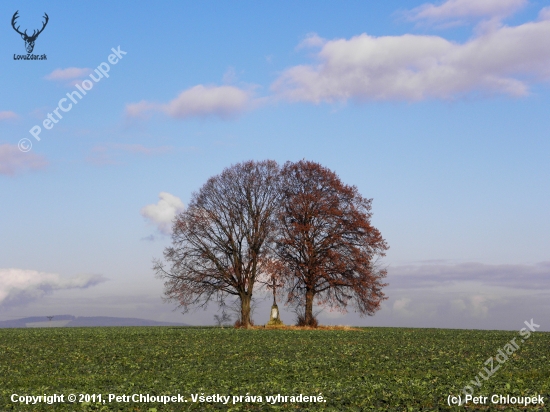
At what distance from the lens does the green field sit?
1781 centimetres

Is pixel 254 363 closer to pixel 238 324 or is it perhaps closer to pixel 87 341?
pixel 87 341

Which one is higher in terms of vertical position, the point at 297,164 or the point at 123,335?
the point at 297,164

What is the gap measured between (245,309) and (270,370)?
28.7 metres

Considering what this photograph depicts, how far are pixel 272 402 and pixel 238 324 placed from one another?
3599 cm

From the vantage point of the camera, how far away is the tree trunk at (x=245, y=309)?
52.5m

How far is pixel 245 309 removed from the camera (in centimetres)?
5262

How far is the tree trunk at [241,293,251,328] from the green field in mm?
13488

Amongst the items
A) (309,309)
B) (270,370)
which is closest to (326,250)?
(309,309)

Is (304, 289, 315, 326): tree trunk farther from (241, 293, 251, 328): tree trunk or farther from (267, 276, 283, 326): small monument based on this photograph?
(241, 293, 251, 328): tree trunk

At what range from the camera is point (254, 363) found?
1031 inches

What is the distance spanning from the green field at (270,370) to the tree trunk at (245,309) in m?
13.5

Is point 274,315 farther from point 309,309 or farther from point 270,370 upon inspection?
point 270,370

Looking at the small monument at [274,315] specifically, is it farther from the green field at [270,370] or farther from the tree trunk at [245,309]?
the green field at [270,370]

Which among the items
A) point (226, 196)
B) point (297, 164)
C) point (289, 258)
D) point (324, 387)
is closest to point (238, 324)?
point (289, 258)
